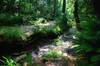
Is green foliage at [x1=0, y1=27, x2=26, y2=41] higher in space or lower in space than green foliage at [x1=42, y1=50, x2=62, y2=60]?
higher

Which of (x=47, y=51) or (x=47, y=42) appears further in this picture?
(x=47, y=42)

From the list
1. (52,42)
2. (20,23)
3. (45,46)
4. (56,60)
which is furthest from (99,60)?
(20,23)

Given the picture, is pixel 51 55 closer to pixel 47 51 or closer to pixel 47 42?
pixel 47 51

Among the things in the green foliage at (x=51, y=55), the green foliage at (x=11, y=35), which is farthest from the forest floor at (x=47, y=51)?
the green foliage at (x=11, y=35)

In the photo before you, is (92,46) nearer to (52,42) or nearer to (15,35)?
(15,35)

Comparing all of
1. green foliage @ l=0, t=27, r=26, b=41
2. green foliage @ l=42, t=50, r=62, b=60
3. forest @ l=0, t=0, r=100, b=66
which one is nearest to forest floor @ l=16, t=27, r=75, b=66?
forest @ l=0, t=0, r=100, b=66

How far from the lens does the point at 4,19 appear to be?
14.8 metres

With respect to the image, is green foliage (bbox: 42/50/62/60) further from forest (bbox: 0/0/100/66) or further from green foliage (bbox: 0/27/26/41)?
green foliage (bbox: 0/27/26/41)

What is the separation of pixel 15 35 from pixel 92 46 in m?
5.97

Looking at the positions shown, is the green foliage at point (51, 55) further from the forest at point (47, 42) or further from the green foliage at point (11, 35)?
the green foliage at point (11, 35)

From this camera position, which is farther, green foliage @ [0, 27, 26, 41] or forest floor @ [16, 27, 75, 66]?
green foliage @ [0, 27, 26, 41]

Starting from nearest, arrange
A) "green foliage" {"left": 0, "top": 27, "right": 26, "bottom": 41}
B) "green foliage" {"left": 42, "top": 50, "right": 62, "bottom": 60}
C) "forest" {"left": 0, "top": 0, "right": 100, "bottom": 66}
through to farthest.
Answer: "forest" {"left": 0, "top": 0, "right": 100, "bottom": 66}
"green foliage" {"left": 42, "top": 50, "right": 62, "bottom": 60}
"green foliage" {"left": 0, "top": 27, "right": 26, "bottom": 41}

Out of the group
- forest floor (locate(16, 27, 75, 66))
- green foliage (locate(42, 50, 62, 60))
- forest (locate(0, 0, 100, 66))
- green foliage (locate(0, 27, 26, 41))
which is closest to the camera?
forest (locate(0, 0, 100, 66))

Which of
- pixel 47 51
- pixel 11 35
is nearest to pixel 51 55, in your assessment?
pixel 47 51
